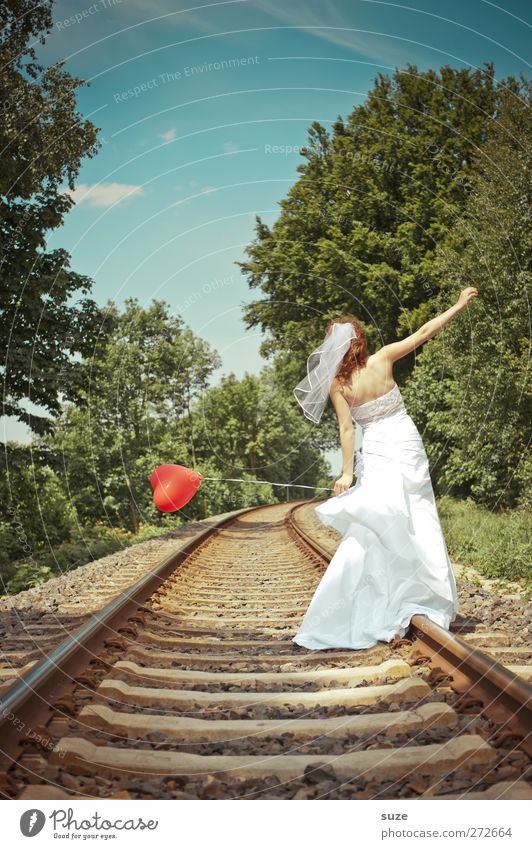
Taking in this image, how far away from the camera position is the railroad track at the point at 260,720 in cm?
238

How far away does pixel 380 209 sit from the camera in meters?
17.9

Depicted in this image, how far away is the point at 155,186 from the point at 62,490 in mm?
19879

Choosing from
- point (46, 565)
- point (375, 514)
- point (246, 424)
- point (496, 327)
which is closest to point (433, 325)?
point (375, 514)

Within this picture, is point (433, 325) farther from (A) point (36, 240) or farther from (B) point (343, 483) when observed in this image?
(A) point (36, 240)

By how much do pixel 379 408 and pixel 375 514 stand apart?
2.28 feet

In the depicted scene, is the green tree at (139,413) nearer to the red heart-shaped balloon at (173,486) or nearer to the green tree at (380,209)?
the green tree at (380,209)

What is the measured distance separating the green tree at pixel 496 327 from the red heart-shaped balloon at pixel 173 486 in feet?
21.3

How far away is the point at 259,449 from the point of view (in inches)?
1353

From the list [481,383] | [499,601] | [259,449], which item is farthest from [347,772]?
[259,449]

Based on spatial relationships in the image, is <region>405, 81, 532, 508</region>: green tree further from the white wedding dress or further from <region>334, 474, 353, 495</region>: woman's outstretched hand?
<region>334, 474, 353, 495</region>: woman's outstretched hand

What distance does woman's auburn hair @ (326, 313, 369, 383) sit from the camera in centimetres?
459

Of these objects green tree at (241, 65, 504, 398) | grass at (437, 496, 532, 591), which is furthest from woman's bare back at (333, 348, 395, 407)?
green tree at (241, 65, 504, 398)

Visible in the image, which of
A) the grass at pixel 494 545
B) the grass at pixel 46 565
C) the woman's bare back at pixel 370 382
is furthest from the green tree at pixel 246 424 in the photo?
the woman's bare back at pixel 370 382

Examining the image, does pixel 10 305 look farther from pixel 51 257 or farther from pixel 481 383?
pixel 481 383
